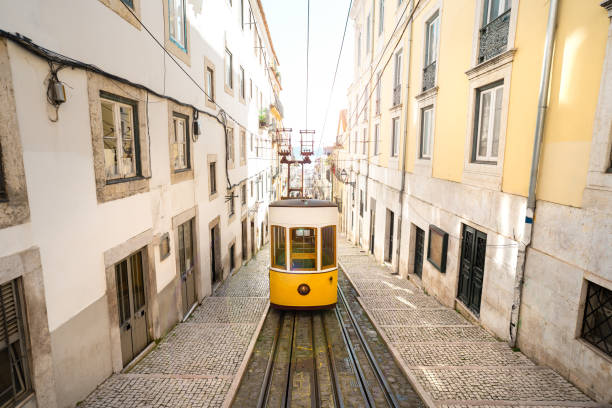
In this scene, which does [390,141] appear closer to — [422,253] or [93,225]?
[422,253]

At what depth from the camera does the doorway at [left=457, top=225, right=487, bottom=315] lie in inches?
266

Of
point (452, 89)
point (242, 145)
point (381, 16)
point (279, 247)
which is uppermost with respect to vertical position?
point (381, 16)

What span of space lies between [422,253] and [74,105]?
30.8ft

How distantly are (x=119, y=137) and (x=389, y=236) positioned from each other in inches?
421

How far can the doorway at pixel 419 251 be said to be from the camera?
33.2ft

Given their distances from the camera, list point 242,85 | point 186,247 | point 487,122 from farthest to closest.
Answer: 1. point 242,85
2. point 186,247
3. point 487,122

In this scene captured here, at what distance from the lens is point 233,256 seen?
42.1ft

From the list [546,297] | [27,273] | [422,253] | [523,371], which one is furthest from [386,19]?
[27,273]

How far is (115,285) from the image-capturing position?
4.84 metres

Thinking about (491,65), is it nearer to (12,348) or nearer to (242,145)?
(12,348)

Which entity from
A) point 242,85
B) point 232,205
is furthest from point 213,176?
point 242,85

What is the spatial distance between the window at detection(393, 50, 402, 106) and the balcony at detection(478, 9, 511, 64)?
16.7ft

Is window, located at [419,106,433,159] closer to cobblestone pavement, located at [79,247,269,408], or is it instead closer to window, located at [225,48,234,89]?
cobblestone pavement, located at [79,247,269,408]

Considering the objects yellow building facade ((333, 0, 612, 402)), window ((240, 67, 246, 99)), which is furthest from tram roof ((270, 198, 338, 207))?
window ((240, 67, 246, 99))
